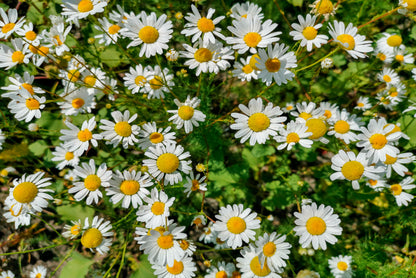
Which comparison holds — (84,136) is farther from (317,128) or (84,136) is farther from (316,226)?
(316,226)

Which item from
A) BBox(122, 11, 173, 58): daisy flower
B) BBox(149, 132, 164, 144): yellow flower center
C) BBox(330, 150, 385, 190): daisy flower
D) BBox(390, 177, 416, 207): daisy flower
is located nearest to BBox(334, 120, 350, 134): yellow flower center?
BBox(330, 150, 385, 190): daisy flower

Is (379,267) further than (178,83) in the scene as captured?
No

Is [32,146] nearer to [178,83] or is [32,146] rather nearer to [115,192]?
[115,192]

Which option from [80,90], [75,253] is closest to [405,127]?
[80,90]

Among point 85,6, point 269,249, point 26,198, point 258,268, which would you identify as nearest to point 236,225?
point 269,249

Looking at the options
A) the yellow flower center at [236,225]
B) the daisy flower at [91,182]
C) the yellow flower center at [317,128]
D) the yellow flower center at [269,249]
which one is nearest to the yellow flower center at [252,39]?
the yellow flower center at [317,128]

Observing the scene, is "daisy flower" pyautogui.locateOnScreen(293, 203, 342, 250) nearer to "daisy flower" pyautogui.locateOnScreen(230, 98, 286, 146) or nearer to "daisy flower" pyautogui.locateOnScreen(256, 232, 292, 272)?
"daisy flower" pyautogui.locateOnScreen(256, 232, 292, 272)

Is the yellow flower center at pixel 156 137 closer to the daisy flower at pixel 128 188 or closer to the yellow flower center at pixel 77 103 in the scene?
the daisy flower at pixel 128 188

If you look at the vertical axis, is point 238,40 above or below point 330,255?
above
